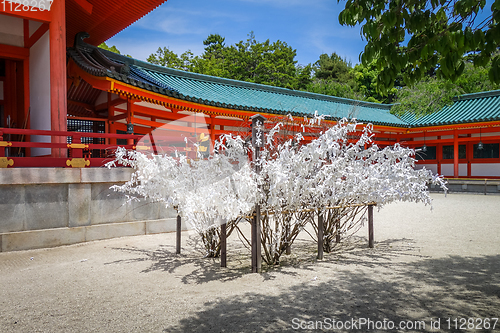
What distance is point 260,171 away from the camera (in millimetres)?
4559

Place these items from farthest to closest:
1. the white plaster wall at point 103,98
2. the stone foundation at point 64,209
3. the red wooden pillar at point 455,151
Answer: the red wooden pillar at point 455,151
the white plaster wall at point 103,98
the stone foundation at point 64,209

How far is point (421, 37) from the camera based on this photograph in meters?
3.33

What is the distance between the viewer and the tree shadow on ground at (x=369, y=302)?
3178 mm

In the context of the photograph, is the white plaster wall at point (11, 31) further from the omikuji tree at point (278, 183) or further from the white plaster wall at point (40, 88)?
the omikuji tree at point (278, 183)

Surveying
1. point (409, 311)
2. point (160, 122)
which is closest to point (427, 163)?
point (160, 122)

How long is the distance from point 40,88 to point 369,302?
825cm

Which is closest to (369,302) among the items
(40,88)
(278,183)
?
(278,183)

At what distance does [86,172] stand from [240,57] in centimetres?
2357

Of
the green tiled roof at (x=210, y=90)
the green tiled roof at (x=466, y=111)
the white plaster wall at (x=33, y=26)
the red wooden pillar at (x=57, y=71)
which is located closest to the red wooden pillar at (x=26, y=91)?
the white plaster wall at (x=33, y=26)

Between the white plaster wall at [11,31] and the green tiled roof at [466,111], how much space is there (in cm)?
1701

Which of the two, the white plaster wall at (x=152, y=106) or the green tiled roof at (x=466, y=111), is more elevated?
the green tiled roof at (x=466, y=111)

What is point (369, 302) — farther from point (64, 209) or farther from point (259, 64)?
point (259, 64)

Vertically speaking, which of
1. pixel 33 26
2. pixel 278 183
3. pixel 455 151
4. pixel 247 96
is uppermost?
pixel 33 26

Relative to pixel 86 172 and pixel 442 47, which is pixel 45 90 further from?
pixel 442 47
